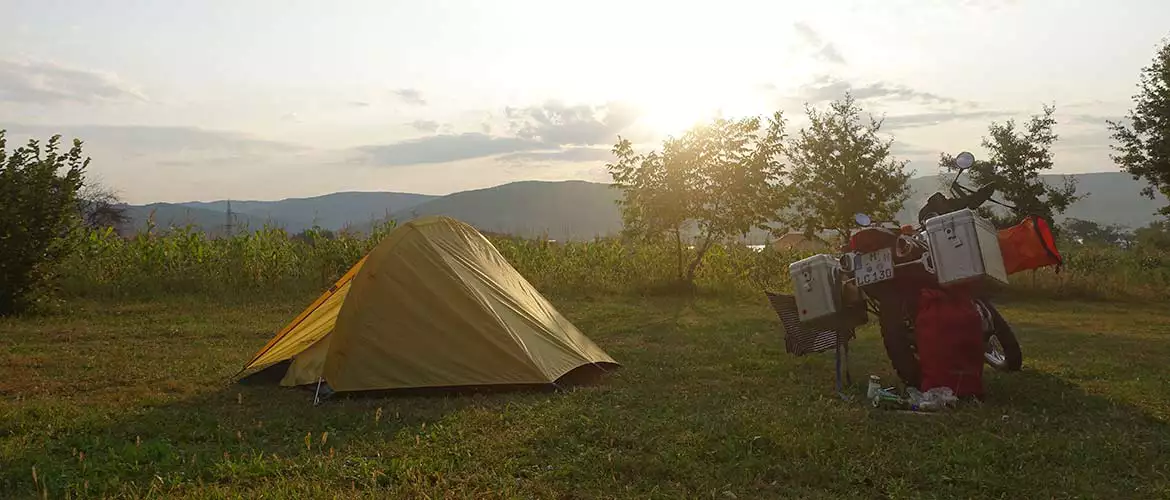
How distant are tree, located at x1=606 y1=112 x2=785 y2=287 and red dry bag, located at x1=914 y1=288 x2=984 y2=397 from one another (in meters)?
11.0

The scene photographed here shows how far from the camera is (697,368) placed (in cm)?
849

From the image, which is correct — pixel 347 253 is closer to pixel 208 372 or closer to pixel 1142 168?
pixel 208 372

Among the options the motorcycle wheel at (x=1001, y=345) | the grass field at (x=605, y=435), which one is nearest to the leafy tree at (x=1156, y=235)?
the grass field at (x=605, y=435)

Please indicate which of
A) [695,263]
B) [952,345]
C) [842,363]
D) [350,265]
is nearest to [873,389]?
[952,345]

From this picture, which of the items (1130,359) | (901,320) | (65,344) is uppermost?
(65,344)

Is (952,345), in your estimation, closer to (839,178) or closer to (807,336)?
(807,336)

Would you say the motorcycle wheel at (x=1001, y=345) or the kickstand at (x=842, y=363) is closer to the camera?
the kickstand at (x=842, y=363)

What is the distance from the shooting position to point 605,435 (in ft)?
18.6

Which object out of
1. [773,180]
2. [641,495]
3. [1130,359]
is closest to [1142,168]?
[773,180]

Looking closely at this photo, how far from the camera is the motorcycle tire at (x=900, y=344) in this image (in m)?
7.00

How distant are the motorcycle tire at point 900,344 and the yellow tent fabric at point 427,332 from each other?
9.07 ft

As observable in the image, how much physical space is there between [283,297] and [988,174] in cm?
2321

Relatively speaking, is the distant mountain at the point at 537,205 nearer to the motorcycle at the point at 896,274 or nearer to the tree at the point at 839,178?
the tree at the point at 839,178

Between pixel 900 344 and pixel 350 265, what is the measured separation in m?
12.6
